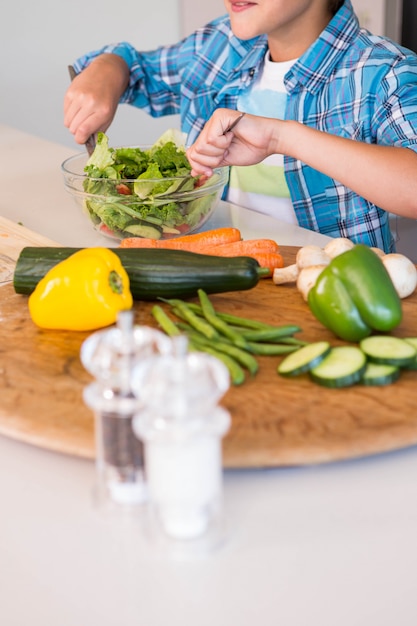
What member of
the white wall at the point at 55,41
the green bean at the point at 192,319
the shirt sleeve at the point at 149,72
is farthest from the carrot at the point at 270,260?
the white wall at the point at 55,41

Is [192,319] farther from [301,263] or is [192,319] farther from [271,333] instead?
[301,263]

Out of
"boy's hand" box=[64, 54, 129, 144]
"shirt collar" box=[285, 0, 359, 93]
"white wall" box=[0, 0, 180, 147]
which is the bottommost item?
"white wall" box=[0, 0, 180, 147]

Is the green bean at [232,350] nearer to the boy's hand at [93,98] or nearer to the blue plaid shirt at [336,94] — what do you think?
the blue plaid shirt at [336,94]

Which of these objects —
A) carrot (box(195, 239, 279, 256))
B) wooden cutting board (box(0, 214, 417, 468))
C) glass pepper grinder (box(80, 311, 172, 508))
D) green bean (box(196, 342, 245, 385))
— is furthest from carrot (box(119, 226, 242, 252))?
glass pepper grinder (box(80, 311, 172, 508))

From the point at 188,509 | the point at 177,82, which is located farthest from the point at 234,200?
the point at 188,509

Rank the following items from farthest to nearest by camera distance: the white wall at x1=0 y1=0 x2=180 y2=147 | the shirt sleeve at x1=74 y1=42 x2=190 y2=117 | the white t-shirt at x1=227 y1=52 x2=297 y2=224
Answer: the white wall at x1=0 y1=0 x2=180 y2=147, the shirt sleeve at x1=74 y1=42 x2=190 y2=117, the white t-shirt at x1=227 y1=52 x2=297 y2=224

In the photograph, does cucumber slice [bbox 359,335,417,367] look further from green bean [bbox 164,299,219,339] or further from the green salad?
the green salad

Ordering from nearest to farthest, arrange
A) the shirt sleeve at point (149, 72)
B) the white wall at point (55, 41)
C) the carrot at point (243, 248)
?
the carrot at point (243, 248), the shirt sleeve at point (149, 72), the white wall at point (55, 41)

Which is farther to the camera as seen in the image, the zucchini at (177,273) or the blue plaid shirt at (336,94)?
the blue plaid shirt at (336,94)

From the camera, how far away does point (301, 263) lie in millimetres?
1427

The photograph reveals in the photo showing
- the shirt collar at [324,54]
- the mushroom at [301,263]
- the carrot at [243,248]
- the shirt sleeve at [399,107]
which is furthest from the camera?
the shirt collar at [324,54]

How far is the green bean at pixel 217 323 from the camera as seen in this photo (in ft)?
3.81

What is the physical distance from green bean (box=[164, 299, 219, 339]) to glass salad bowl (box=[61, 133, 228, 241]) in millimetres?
413

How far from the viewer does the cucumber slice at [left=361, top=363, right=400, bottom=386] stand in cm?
108
